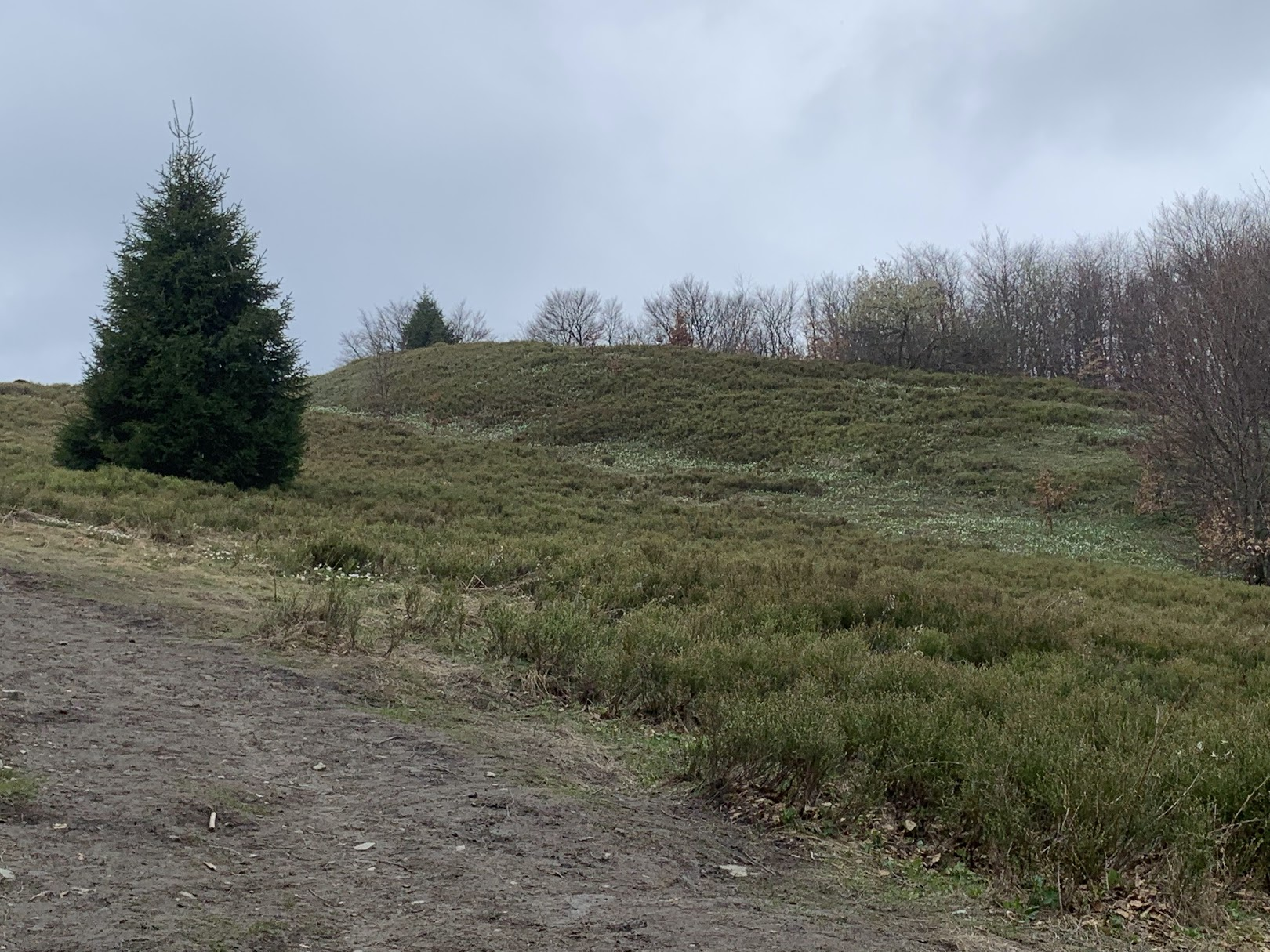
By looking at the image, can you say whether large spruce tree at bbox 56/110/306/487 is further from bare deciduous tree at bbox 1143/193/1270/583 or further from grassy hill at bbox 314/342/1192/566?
bare deciduous tree at bbox 1143/193/1270/583

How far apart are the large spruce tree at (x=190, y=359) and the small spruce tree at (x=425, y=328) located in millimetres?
45042

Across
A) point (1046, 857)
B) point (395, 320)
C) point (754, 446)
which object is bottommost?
point (1046, 857)

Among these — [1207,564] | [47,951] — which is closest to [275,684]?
[47,951]

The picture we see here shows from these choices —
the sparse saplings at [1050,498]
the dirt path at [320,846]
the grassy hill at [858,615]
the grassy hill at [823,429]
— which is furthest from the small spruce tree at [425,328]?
the dirt path at [320,846]

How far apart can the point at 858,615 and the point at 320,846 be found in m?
7.67

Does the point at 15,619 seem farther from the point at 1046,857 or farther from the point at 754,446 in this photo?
the point at 754,446

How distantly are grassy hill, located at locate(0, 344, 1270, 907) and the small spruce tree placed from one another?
31051mm

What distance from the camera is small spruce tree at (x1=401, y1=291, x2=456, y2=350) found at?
63.2 m

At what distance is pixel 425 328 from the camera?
6359 cm

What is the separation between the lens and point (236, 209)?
1775cm

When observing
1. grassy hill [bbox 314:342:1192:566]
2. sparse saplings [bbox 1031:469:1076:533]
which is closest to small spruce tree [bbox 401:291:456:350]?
grassy hill [bbox 314:342:1192:566]

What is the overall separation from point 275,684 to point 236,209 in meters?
14.7

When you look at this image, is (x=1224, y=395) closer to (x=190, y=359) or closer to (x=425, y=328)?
(x=190, y=359)

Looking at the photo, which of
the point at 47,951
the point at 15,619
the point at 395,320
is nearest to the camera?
the point at 47,951
